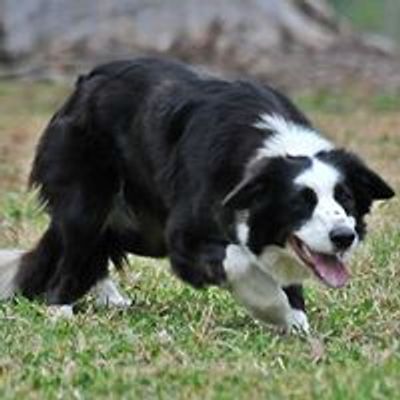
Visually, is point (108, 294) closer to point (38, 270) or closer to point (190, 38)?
point (38, 270)

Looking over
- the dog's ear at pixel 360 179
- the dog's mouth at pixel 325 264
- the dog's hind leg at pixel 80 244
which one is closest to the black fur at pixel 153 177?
the dog's hind leg at pixel 80 244

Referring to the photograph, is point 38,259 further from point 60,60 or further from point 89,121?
point 60,60

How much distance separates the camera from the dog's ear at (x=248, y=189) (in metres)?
6.81

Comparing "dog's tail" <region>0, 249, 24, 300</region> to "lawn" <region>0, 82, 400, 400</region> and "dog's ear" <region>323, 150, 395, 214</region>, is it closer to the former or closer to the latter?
"lawn" <region>0, 82, 400, 400</region>

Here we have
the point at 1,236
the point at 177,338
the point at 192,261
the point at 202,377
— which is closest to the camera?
the point at 202,377

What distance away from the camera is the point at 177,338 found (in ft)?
22.3

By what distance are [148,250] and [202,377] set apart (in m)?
2.25

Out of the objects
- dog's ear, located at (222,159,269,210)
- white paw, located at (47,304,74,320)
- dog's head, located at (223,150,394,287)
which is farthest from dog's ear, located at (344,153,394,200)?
white paw, located at (47,304,74,320)

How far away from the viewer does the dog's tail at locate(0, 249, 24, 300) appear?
841 centimetres

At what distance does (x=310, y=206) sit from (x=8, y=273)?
7.74 feet

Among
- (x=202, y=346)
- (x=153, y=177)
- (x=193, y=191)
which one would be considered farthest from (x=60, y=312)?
(x=202, y=346)

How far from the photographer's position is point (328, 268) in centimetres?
678

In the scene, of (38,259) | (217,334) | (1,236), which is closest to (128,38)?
(1,236)

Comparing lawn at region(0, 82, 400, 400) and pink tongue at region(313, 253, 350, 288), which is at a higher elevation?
pink tongue at region(313, 253, 350, 288)
